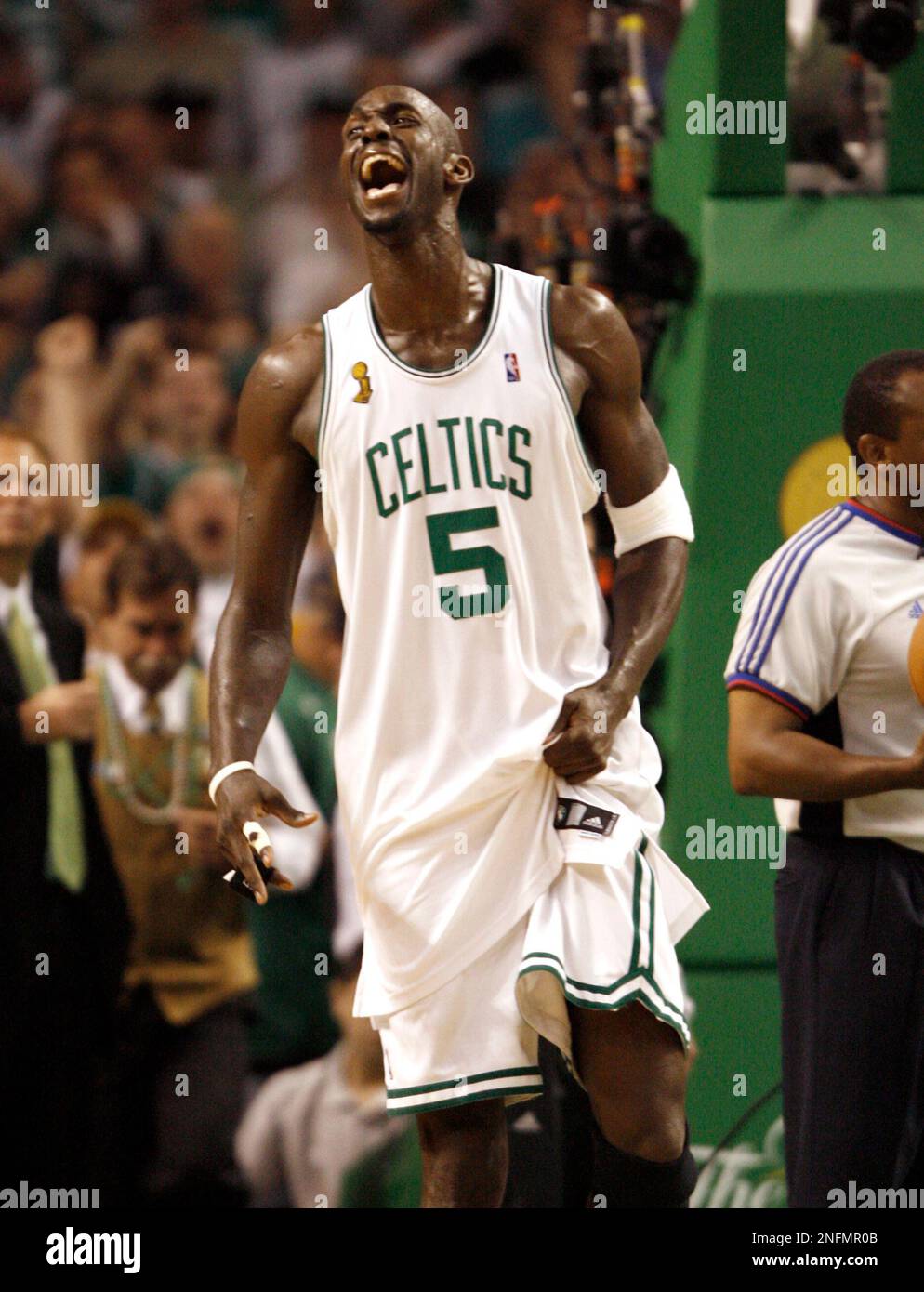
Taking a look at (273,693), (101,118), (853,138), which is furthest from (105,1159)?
(101,118)

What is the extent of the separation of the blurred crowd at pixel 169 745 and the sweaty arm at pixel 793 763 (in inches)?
49.6

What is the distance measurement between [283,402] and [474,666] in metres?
0.55

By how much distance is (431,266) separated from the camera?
3.40 metres

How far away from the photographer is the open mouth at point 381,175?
3287 millimetres

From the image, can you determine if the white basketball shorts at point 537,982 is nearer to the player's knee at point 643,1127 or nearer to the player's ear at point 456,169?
the player's knee at point 643,1127

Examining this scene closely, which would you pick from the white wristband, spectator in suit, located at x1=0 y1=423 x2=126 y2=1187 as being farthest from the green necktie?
the white wristband

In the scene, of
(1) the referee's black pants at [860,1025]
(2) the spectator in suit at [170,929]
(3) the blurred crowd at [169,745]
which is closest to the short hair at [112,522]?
(3) the blurred crowd at [169,745]

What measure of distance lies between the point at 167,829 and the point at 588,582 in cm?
220

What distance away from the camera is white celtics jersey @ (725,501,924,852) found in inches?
145

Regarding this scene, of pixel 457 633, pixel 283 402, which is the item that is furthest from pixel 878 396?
pixel 283 402

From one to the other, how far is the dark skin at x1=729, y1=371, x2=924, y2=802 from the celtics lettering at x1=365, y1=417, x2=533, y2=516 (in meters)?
0.66

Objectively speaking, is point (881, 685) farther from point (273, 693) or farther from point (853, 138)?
point (853, 138)

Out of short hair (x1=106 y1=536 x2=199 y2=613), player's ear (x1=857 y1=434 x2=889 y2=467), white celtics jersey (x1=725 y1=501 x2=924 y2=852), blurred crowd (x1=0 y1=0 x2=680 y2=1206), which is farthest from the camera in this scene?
short hair (x1=106 y1=536 x2=199 y2=613)

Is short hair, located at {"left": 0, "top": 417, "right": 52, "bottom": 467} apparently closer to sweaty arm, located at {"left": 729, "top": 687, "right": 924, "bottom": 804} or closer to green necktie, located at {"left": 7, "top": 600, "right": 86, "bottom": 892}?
green necktie, located at {"left": 7, "top": 600, "right": 86, "bottom": 892}
